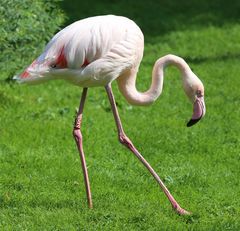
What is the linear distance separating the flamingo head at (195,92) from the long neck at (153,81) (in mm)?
67

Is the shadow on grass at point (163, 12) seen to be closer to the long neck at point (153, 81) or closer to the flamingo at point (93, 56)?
the long neck at point (153, 81)

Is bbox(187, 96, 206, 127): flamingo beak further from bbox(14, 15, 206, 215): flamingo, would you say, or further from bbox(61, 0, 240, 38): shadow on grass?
bbox(61, 0, 240, 38): shadow on grass

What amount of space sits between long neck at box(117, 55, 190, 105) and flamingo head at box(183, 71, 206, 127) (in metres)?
0.07

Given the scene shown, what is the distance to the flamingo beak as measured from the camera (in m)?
6.27

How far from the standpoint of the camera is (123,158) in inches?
303

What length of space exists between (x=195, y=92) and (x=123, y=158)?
1.63 m

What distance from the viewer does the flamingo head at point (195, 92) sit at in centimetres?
629

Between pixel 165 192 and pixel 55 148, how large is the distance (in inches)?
85.3

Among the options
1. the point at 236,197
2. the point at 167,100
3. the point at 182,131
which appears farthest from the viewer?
the point at 167,100

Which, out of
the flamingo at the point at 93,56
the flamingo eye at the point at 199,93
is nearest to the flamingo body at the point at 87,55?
the flamingo at the point at 93,56

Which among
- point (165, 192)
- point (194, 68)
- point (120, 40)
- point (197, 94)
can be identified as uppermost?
point (120, 40)

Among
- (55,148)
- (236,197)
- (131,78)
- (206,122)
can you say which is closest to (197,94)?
(131,78)

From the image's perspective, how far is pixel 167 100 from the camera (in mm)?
10203

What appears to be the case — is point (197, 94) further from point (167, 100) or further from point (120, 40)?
point (167, 100)
